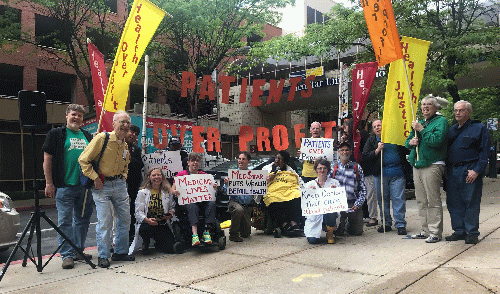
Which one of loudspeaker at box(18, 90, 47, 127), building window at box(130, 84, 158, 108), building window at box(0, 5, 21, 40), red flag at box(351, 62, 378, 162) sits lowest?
loudspeaker at box(18, 90, 47, 127)

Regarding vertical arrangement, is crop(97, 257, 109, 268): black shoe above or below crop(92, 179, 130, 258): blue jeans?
below

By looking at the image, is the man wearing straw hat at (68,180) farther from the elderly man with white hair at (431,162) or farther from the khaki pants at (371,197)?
the khaki pants at (371,197)

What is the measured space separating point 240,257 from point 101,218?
181 centimetres

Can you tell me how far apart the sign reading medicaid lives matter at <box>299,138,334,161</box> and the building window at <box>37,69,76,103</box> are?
1901cm

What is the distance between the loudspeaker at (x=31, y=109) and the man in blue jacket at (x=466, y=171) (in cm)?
524

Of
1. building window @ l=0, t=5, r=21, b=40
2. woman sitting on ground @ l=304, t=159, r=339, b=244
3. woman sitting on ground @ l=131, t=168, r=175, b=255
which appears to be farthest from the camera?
building window @ l=0, t=5, r=21, b=40

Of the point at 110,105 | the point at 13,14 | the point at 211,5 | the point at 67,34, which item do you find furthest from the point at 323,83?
the point at 110,105

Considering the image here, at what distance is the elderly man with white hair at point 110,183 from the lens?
5.05 meters

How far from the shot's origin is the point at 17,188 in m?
19.5

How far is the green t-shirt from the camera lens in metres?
5.25

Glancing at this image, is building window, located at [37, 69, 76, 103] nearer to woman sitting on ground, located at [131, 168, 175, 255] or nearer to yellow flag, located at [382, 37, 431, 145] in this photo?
woman sitting on ground, located at [131, 168, 175, 255]

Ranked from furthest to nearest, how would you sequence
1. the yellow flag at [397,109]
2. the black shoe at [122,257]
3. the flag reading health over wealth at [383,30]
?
1. the yellow flag at [397,109]
2. the flag reading health over wealth at [383,30]
3. the black shoe at [122,257]

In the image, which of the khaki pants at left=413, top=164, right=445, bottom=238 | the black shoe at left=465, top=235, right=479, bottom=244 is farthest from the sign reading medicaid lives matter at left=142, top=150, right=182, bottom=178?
the black shoe at left=465, top=235, right=479, bottom=244

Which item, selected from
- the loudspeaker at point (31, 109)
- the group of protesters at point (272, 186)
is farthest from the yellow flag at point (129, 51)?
the loudspeaker at point (31, 109)
